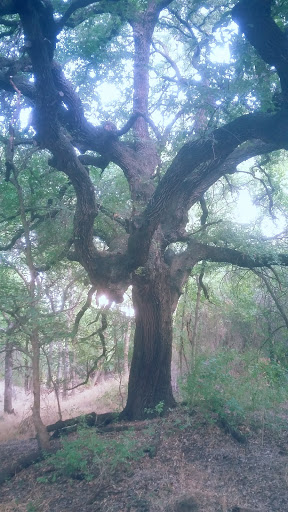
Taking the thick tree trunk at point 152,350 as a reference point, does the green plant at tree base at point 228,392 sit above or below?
below

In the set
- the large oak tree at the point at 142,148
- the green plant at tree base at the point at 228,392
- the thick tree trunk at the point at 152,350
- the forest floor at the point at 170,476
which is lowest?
the forest floor at the point at 170,476

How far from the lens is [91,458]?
698 centimetres

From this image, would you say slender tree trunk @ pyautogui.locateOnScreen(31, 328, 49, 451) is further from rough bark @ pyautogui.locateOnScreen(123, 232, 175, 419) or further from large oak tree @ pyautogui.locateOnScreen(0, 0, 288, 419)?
rough bark @ pyautogui.locateOnScreen(123, 232, 175, 419)


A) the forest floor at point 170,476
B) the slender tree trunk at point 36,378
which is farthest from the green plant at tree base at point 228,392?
the slender tree trunk at point 36,378

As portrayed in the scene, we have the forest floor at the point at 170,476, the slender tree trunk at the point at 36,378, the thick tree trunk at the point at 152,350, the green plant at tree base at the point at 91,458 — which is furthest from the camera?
the thick tree trunk at the point at 152,350

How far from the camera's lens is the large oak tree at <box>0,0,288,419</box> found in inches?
264

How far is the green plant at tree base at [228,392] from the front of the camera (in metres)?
7.83

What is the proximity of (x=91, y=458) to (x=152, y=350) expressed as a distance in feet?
8.91

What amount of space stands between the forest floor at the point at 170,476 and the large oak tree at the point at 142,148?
157 cm

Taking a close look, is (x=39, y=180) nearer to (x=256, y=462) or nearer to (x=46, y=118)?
(x=46, y=118)

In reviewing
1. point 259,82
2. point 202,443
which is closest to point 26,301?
point 202,443

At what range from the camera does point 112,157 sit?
985 cm

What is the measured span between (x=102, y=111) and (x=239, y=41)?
4.58 meters

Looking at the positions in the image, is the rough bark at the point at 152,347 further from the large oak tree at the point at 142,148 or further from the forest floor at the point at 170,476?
the forest floor at the point at 170,476
